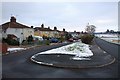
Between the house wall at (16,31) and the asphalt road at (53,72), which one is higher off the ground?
the house wall at (16,31)

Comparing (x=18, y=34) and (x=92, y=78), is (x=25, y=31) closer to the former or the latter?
(x=18, y=34)

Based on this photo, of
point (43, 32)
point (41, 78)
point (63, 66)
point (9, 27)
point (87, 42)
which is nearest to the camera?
point (41, 78)

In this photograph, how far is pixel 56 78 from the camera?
10414mm

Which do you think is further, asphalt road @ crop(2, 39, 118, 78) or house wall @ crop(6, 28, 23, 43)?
house wall @ crop(6, 28, 23, 43)

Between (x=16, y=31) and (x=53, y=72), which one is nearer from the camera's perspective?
(x=53, y=72)

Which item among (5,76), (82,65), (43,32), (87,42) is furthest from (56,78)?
(43,32)

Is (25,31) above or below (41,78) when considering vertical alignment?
above

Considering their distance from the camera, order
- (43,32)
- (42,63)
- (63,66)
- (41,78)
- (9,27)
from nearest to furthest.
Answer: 1. (41,78)
2. (63,66)
3. (42,63)
4. (9,27)
5. (43,32)

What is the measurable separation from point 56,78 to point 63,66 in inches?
140

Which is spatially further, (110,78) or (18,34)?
(18,34)

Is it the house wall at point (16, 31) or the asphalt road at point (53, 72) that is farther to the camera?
the house wall at point (16, 31)

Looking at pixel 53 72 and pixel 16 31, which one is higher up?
pixel 16 31

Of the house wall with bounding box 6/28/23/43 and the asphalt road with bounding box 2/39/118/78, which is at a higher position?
the house wall with bounding box 6/28/23/43

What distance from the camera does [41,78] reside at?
1039 cm
